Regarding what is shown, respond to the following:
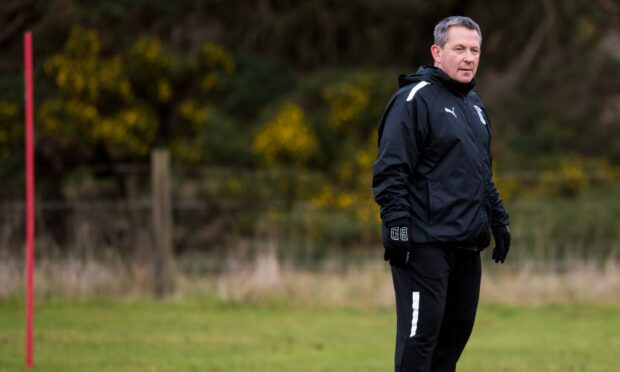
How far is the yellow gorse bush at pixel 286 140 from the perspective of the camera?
20.9m

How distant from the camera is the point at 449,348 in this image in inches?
230

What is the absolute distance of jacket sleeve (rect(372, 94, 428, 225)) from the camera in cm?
545

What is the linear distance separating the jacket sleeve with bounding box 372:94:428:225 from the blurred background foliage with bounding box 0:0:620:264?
43.0 feet

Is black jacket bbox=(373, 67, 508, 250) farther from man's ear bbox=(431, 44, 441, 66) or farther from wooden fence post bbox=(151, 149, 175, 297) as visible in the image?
Result: wooden fence post bbox=(151, 149, 175, 297)

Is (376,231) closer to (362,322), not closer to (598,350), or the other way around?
(362,322)

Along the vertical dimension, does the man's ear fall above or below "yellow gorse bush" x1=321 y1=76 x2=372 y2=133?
below

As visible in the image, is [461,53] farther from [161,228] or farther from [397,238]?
[161,228]

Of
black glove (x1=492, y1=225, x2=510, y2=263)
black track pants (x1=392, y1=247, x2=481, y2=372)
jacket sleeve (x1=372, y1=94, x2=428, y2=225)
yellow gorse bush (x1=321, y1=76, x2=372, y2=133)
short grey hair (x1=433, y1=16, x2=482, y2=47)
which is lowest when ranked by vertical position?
black track pants (x1=392, y1=247, x2=481, y2=372)

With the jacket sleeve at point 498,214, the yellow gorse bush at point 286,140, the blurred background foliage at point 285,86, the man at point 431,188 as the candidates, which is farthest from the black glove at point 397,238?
the yellow gorse bush at point 286,140

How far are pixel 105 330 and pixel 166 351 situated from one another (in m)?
1.58

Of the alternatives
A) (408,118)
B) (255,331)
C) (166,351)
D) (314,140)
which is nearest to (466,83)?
(408,118)

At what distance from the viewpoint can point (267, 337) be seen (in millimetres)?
10758

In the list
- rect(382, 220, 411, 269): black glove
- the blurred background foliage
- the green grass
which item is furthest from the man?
the blurred background foliage

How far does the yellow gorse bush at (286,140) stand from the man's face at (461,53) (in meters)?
15.2
